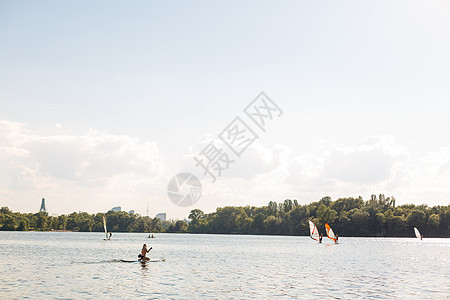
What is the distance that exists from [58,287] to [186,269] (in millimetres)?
16847

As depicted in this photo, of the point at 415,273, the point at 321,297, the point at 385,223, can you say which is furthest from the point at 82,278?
the point at 385,223

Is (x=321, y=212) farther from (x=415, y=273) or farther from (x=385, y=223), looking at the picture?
(x=415, y=273)

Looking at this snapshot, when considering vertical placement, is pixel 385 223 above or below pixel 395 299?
above

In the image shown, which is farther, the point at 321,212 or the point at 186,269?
the point at 321,212

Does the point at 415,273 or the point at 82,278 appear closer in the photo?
the point at 82,278

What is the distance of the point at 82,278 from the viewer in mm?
38156

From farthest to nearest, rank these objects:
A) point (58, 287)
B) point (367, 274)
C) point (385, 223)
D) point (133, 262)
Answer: point (385, 223) < point (133, 262) < point (367, 274) < point (58, 287)

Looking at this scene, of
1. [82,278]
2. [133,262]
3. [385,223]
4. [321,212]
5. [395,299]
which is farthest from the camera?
[321,212]

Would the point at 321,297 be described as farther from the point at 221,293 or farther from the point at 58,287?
the point at 58,287

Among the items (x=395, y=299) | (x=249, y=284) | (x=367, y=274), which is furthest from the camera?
(x=367, y=274)

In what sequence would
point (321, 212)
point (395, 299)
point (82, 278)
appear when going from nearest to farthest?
point (395, 299) → point (82, 278) → point (321, 212)

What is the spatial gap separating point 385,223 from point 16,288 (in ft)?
545

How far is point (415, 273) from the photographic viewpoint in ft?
151

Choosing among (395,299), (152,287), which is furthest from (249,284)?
(395,299)
